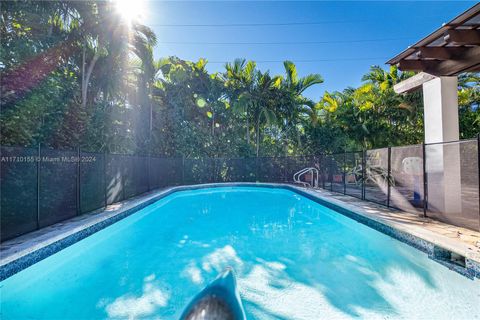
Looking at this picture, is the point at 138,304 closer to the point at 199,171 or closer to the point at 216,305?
the point at 216,305

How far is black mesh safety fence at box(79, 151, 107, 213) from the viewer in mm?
6164

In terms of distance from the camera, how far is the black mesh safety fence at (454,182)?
14.4ft

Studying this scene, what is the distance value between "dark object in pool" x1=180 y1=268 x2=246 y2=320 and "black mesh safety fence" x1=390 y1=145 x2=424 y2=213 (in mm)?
5207

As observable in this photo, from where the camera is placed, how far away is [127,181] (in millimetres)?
8594

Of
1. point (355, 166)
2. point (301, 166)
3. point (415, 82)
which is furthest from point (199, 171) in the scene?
point (415, 82)

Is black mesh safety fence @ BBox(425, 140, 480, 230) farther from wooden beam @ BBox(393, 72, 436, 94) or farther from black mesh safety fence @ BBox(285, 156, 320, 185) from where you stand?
black mesh safety fence @ BBox(285, 156, 320, 185)

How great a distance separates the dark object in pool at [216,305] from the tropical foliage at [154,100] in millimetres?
6953

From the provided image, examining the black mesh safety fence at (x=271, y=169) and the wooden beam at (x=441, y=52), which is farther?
the black mesh safety fence at (x=271, y=169)

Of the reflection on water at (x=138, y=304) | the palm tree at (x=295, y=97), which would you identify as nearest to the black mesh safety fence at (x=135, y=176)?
the reflection on water at (x=138, y=304)

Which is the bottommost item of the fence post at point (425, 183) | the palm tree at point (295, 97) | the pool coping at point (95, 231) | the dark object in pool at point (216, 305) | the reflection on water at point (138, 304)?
the reflection on water at point (138, 304)

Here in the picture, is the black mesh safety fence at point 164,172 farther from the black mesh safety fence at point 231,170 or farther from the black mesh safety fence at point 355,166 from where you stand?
the black mesh safety fence at point 355,166

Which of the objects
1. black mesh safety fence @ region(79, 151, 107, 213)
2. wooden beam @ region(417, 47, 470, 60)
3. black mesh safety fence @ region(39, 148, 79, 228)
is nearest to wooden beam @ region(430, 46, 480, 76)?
wooden beam @ region(417, 47, 470, 60)

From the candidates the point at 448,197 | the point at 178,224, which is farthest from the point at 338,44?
the point at 178,224

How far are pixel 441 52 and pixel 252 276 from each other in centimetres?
521
